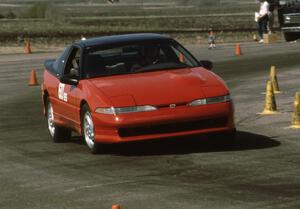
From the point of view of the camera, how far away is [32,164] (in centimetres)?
1147

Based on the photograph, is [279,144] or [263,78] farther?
[263,78]

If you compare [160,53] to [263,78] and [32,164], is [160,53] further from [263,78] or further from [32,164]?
[263,78]

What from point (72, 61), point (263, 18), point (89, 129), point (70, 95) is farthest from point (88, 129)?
point (263, 18)

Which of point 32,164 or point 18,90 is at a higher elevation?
point 32,164

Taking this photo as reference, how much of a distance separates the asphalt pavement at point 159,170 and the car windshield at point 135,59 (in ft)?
3.33

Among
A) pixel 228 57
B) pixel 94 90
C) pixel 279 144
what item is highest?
pixel 94 90

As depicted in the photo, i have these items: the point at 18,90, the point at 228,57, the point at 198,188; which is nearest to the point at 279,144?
the point at 198,188

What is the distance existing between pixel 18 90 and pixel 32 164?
12530mm

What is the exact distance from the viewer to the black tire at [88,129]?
12.0m

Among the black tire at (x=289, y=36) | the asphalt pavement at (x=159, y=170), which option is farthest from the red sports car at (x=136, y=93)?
the black tire at (x=289, y=36)

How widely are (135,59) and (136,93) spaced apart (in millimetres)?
1344

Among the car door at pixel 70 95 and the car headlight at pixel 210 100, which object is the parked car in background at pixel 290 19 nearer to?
the car door at pixel 70 95

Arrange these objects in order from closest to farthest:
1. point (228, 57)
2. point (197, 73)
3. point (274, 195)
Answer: point (274, 195) < point (197, 73) < point (228, 57)

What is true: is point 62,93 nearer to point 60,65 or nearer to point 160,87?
point 60,65
